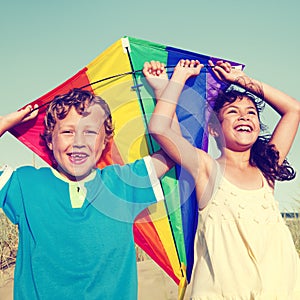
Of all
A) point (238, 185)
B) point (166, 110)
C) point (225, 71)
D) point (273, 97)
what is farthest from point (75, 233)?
point (273, 97)

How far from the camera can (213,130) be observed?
404 centimetres

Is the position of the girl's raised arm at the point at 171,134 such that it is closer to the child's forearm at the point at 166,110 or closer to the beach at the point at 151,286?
the child's forearm at the point at 166,110

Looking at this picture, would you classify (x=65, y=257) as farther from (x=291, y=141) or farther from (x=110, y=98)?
(x=291, y=141)

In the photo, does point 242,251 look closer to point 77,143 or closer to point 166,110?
point 166,110

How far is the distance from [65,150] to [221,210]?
1.13 meters

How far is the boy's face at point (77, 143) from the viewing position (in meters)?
3.72

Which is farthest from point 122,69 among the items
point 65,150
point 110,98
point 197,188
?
point 197,188

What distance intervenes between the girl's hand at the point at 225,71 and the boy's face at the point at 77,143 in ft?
3.20

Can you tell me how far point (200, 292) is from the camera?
3.52m

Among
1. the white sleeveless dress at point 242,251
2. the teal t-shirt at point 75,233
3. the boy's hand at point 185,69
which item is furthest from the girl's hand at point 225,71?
the teal t-shirt at point 75,233

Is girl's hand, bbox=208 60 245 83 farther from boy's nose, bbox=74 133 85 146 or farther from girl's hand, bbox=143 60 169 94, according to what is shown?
boy's nose, bbox=74 133 85 146

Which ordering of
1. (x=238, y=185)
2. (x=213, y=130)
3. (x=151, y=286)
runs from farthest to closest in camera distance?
(x=151, y=286)
(x=213, y=130)
(x=238, y=185)

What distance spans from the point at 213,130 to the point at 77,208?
1164 mm

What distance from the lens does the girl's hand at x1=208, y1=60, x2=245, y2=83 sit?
161 inches
